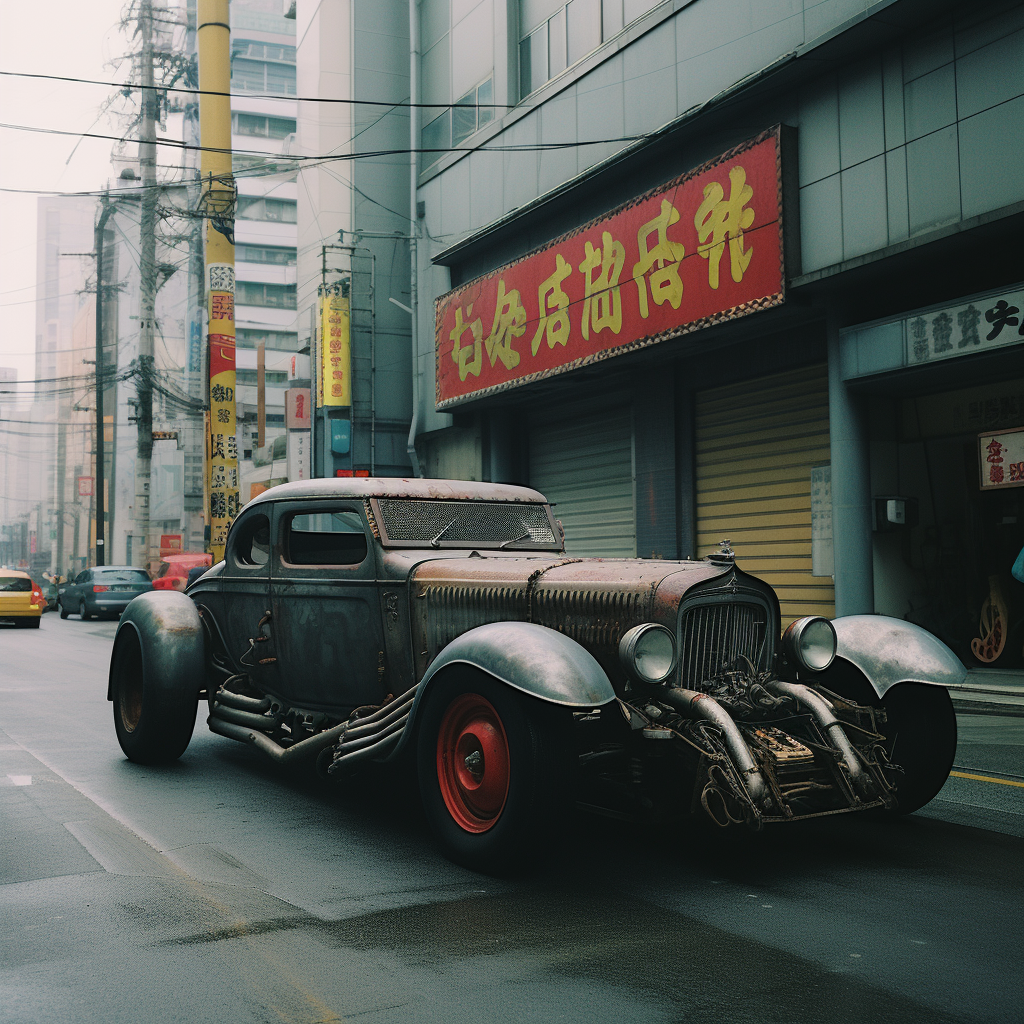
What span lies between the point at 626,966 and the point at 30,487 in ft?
480

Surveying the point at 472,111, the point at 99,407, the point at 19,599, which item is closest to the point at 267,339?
the point at 99,407

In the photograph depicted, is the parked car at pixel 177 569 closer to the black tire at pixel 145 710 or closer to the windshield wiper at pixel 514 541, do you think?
the black tire at pixel 145 710

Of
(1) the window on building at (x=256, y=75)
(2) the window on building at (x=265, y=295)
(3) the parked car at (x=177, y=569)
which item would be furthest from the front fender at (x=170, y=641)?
(1) the window on building at (x=256, y=75)

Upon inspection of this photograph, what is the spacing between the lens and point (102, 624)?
86.4 feet

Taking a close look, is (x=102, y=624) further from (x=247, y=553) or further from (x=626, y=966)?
(x=626, y=966)

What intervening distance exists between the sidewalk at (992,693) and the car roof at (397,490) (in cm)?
487

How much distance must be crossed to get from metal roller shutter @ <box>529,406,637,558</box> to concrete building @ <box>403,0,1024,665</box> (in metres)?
0.05

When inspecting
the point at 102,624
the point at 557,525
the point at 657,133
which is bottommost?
the point at 102,624

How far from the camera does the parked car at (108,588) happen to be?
27.1 meters

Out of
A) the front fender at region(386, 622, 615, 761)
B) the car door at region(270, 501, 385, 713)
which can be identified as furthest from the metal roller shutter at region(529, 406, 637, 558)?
the front fender at region(386, 622, 615, 761)

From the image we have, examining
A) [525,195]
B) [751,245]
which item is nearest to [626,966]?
[751,245]

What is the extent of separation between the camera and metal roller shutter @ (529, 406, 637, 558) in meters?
17.3

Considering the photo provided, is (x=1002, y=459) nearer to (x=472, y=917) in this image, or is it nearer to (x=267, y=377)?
(x=472, y=917)

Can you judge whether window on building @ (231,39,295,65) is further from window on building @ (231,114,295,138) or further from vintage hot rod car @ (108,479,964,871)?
vintage hot rod car @ (108,479,964,871)
